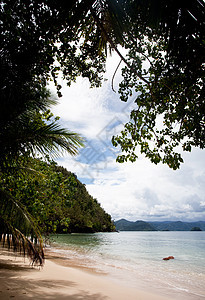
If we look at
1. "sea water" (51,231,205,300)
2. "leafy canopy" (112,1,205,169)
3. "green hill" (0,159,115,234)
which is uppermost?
"leafy canopy" (112,1,205,169)

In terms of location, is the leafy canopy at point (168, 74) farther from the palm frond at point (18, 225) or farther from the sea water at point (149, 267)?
the sea water at point (149, 267)

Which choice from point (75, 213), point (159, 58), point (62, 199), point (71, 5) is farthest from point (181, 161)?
point (75, 213)

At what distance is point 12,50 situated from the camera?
124 inches

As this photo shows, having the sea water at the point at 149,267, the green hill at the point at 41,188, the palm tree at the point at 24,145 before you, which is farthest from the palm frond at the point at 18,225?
the sea water at the point at 149,267

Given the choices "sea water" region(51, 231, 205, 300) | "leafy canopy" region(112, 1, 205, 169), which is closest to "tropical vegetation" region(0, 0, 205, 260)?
"leafy canopy" region(112, 1, 205, 169)

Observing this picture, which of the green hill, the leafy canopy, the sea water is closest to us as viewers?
the leafy canopy

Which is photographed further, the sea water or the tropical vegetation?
the sea water

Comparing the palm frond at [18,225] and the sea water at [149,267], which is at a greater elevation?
the palm frond at [18,225]

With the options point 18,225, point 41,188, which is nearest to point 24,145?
point 18,225

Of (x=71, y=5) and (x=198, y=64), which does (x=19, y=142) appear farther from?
(x=198, y=64)

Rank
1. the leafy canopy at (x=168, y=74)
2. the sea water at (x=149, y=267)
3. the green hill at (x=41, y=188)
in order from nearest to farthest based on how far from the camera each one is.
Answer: the leafy canopy at (x=168, y=74)
the green hill at (x=41, y=188)
the sea water at (x=149, y=267)

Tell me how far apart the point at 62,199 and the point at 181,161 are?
580 cm

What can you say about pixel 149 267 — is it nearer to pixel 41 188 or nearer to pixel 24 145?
pixel 41 188

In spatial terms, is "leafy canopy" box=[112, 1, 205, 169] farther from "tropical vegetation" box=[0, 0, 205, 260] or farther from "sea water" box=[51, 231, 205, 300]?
"sea water" box=[51, 231, 205, 300]
